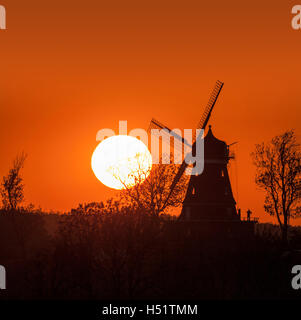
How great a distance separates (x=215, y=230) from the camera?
182ft

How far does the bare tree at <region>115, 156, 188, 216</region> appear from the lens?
61.6 meters

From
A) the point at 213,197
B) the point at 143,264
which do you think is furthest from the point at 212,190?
the point at 143,264

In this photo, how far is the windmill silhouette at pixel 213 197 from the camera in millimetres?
55344

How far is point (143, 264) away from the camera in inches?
1892

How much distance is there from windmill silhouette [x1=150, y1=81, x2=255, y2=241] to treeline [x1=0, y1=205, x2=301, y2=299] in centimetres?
290

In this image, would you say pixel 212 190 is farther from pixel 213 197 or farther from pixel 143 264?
pixel 143 264

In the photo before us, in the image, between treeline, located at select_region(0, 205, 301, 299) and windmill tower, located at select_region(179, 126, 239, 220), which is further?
windmill tower, located at select_region(179, 126, 239, 220)

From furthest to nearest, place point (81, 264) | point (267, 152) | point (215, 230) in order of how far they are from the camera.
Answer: point (267, 152) < point (215, 230) < point (81, 264)

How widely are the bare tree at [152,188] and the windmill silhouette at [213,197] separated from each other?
566 centimetres

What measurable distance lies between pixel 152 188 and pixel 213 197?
28.5 feet

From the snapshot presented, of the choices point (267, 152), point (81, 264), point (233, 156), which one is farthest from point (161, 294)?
point (267, 152)

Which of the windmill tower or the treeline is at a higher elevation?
the windmill tower
